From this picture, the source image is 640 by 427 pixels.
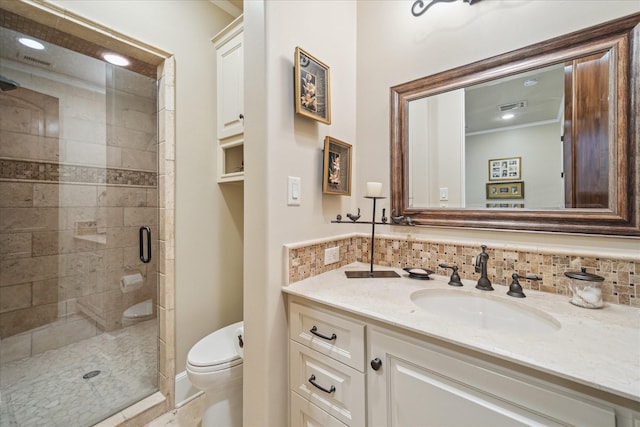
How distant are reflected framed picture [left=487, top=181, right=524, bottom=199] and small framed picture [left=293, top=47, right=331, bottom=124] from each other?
834 mm

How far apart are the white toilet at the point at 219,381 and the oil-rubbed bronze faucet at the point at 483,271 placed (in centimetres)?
120

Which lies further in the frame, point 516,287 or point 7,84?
point 7,84

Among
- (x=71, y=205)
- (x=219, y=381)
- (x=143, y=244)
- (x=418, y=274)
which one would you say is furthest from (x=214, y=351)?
(x=71, y=205)

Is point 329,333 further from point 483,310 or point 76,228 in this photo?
point 76,228

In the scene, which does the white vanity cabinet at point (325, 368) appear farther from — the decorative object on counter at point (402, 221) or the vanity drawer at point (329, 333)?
the decorative object on counter at point (402, 221)

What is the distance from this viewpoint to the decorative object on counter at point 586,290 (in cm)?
86

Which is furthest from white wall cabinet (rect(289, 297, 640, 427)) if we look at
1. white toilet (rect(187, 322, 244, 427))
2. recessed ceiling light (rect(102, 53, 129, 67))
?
recessed ceiling light (rect(102, 53, 129, 67))

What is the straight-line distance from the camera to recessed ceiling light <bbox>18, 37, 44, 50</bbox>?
1645 millimetres

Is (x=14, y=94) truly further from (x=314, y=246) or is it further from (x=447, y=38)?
(x=447, y=38)

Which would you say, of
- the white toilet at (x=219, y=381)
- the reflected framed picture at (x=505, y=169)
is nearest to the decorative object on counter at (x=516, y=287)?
the reflected framed picture at (x=505, y=169)

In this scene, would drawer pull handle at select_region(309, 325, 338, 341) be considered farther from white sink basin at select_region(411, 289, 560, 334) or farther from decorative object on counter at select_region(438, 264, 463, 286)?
decorative object on counter at select_region(438, 264, 463, 286)

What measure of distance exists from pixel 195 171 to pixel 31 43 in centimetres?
137

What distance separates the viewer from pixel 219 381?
4.25 ft

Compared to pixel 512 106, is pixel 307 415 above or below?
below
